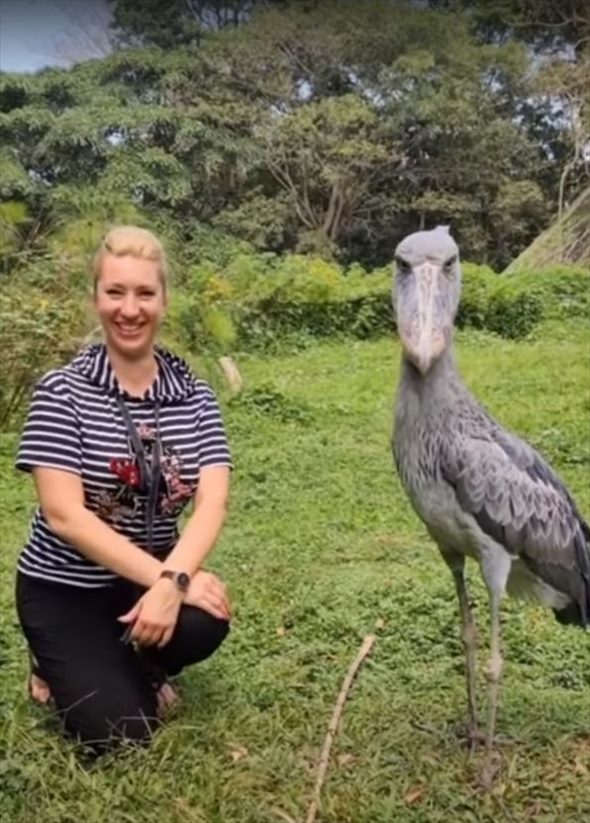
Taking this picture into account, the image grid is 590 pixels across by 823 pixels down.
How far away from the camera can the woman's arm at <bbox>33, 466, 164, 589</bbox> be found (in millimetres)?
2170

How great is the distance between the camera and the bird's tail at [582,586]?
Result: 2.23 meters

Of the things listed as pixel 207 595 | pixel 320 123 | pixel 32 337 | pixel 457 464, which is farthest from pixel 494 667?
pixel 320 123

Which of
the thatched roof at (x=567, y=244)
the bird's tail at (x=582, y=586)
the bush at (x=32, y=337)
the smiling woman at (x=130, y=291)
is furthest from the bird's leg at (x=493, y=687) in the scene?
the thatched roof at (x=567, y=244)

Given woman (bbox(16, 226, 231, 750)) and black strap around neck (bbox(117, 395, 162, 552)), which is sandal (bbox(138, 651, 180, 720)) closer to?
woman (bbox(16, 226, 231, 750))

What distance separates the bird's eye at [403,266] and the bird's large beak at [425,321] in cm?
2

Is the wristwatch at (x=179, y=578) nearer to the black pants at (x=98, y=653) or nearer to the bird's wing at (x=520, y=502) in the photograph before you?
the black pants at (x=98, y=653)

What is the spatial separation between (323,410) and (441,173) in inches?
339

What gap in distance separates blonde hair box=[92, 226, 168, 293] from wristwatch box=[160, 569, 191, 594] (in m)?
0.53

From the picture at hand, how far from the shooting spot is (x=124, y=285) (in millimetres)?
2238

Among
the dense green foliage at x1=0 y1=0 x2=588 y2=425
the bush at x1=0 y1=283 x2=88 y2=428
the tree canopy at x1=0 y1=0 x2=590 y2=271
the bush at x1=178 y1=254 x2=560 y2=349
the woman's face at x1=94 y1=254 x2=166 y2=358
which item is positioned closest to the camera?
the woman's face at x1=94 y1=254 x2=166 y2=358

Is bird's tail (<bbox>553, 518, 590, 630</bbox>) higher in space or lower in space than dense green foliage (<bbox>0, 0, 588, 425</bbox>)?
lower

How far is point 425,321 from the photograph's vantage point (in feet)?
6.17

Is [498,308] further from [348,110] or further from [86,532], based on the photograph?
[86,532]

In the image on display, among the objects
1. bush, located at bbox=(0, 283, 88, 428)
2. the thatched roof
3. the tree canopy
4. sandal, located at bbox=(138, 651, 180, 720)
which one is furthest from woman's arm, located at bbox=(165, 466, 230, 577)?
the tree canopy
